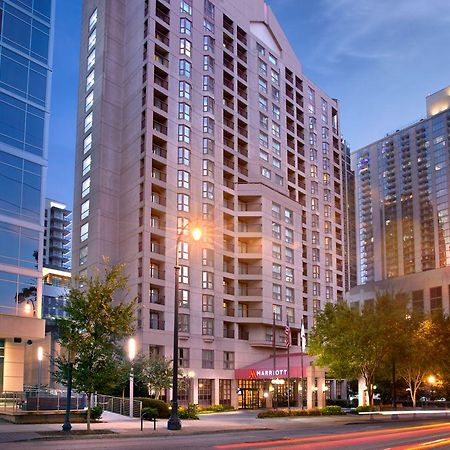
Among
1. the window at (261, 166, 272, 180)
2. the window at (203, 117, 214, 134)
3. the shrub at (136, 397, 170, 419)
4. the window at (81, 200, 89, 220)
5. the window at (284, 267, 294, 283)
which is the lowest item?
the shrub at (136, 397, 170, 419)

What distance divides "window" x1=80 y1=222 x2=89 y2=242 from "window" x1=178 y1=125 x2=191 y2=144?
1533 centimetres

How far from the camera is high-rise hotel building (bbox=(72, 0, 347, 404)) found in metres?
72.1

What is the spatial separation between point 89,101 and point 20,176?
35728mm

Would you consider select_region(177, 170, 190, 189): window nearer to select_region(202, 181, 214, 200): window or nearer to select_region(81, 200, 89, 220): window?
select_region(202, 181, 214, 200): window

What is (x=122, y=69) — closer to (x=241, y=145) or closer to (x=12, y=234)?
(x=241, y=145)

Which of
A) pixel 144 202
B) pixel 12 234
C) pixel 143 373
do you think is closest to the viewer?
pixel 12 234

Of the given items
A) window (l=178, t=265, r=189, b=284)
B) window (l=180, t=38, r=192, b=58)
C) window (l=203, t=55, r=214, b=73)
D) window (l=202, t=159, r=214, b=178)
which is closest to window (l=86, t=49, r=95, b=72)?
window (l=180, t=38, r=192, b=58)

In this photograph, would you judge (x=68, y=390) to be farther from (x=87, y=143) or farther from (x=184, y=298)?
(x=87, y=143)

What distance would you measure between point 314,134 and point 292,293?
29537mm

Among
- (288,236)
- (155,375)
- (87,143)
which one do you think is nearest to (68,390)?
(155,375)

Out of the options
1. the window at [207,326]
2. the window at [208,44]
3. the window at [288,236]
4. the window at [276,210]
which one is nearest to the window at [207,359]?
the window at [207,326]

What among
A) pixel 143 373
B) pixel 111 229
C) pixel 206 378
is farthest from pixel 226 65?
pixel 143 373

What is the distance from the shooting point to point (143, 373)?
183ft

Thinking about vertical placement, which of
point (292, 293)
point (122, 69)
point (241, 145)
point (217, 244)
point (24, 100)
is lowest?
point (292, 293)
